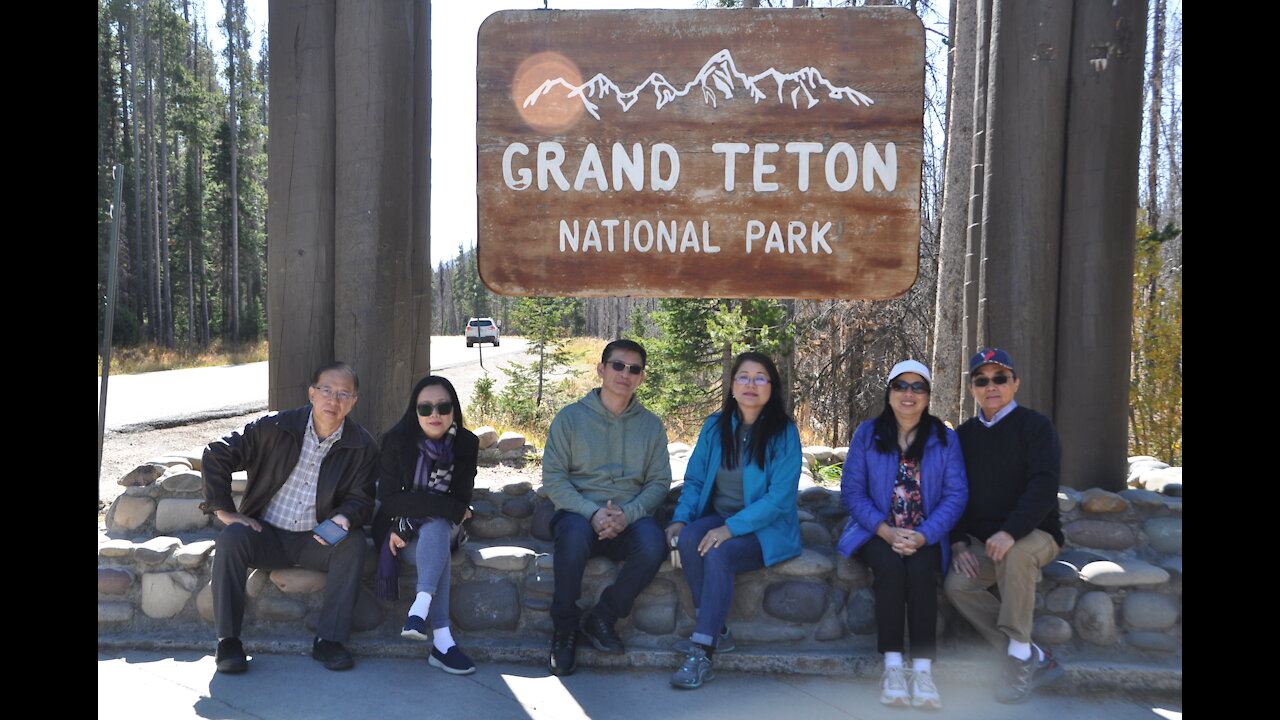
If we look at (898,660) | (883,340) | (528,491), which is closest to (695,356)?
(883,340)

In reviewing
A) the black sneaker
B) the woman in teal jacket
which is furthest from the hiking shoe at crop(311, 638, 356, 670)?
the woman in teal jacket

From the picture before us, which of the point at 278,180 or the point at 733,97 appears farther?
the point at 278,180

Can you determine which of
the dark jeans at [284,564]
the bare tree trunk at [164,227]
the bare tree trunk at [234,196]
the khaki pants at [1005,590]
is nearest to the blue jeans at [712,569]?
the khaki pants at [1005,590]

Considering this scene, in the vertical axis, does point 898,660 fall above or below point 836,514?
below

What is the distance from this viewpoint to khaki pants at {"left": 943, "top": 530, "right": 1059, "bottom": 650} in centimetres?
325

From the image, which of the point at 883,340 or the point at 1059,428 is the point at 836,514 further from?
the point at 883,340

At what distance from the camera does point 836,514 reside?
4.12 metres

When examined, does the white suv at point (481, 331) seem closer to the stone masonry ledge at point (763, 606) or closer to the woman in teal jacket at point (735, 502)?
the stone masonry ledge at point (763, 606)

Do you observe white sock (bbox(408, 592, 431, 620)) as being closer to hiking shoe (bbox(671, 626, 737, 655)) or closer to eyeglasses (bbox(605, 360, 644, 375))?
hiking shoe (bbox(671, 626, 737, 655))

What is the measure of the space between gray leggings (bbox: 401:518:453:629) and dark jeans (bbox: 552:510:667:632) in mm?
456

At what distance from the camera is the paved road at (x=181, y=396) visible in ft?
35.7

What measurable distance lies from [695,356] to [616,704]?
11054 millimetres
